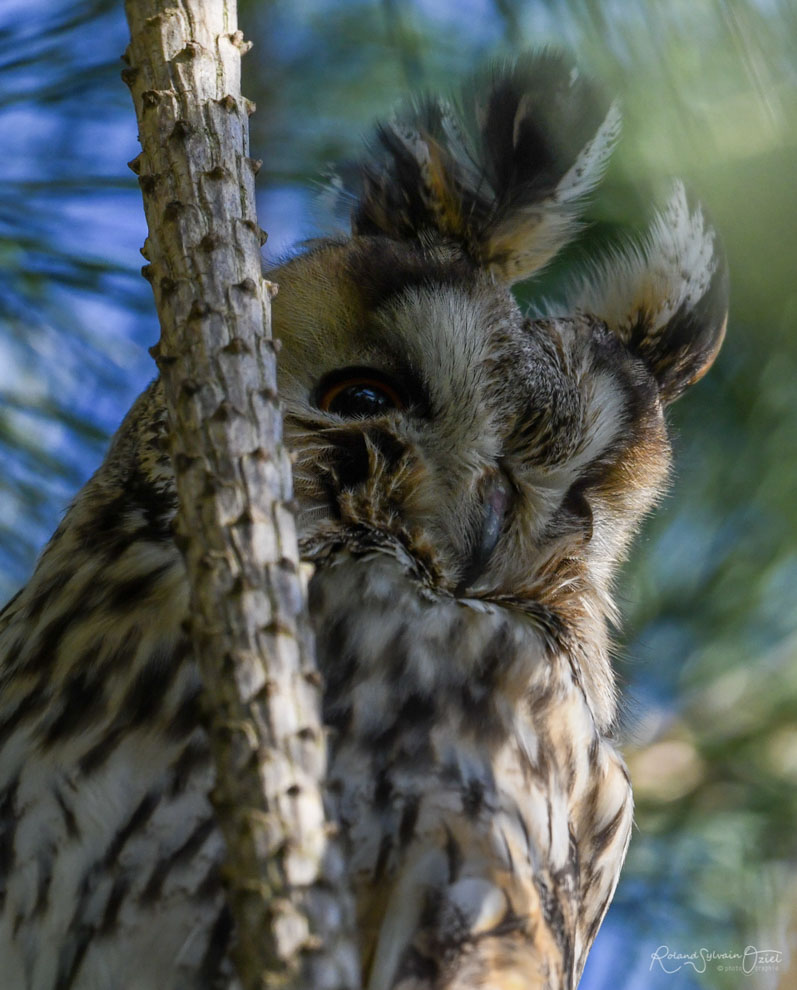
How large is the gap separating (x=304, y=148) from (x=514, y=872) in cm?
134

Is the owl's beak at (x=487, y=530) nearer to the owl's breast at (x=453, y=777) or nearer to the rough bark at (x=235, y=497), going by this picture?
the owl's breast at (x=453, y=777)

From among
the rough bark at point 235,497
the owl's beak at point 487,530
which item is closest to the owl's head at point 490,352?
the owl's beak at point 487,530

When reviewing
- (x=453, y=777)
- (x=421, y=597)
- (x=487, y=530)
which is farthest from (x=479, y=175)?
(x=453, y=777)

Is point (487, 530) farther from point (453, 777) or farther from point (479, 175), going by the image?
point (479, 175)

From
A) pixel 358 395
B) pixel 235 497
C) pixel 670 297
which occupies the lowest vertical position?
pixel 235 497

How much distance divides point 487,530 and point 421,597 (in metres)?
0.13

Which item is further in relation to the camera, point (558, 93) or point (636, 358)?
point (636, 358)

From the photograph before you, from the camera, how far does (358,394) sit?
1.68 meters

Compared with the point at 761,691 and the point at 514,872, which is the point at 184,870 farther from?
the point at 761,691

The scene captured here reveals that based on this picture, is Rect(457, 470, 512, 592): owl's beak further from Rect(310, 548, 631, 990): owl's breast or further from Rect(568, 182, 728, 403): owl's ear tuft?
Rect(568, 182, 728, 403): owl's ear tuft

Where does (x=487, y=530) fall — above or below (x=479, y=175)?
below

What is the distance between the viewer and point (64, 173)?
242 centimetres

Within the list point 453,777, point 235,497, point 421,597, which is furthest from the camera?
point 421,597

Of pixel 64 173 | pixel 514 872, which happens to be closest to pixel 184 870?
pixel 514 872
